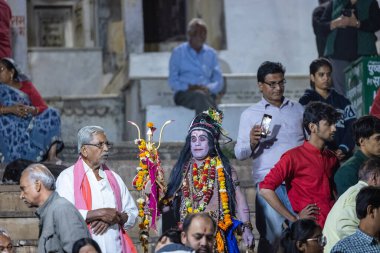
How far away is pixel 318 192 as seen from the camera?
1647 cm

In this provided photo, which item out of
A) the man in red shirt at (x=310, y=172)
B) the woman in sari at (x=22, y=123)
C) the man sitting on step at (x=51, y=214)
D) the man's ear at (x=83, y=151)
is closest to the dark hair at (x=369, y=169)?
the man in red shirt at (x=310, y=172)

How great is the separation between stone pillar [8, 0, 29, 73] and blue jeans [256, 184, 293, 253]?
9399mm

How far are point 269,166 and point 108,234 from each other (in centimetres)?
199

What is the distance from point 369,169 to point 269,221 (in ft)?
4.21

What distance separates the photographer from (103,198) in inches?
627

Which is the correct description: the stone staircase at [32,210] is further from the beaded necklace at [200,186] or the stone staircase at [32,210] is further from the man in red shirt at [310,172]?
the man in red shirt at [310,172]

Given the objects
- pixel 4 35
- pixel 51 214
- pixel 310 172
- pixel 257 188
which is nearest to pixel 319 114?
pixel 310 172

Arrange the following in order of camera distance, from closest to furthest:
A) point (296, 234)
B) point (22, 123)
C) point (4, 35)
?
point (296, 234) < point (22, 123) < point (4, 35)

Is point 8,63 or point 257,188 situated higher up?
point 8,63

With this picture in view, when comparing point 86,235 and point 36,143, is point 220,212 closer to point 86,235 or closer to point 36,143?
point 86,235

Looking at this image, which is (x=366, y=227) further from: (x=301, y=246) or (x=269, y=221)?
(x=269, y=221)

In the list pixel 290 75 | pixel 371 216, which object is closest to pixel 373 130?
pixel 371 216

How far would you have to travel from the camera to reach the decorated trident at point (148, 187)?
16562 millimetres

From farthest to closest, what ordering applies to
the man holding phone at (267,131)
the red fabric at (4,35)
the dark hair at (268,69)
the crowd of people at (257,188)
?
the red fabric at (4,35) → the dark hair at (268,69) → the man holding phone at (267,131) → the crowd of people at (257,188)
